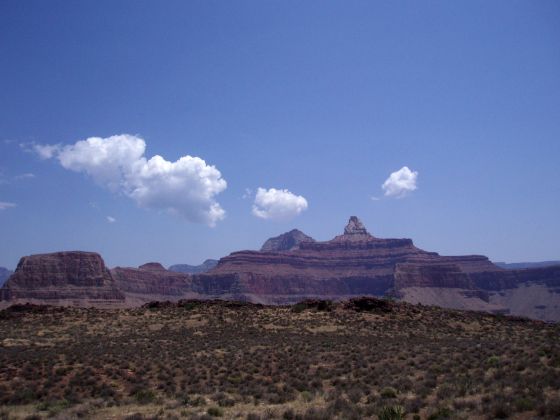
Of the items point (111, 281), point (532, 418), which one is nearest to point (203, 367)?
point (532, 418)

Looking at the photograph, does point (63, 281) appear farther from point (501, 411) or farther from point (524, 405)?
point (524, 405)

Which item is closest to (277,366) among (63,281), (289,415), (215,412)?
(215,412)

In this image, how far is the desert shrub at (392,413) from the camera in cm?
1371

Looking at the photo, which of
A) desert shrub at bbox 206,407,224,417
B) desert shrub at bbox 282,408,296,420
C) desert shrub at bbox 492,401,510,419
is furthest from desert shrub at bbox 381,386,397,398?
desert shrub at bbox 206,407,224,417

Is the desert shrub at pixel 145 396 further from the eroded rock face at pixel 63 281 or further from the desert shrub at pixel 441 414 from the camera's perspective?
the eroded rock face at pixel 63 281

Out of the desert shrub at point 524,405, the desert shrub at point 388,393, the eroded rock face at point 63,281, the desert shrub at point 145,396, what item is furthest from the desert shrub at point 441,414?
the eroded rock face at point 63,281

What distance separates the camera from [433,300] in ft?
655

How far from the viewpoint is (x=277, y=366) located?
25.8m

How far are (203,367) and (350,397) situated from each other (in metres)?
11.1

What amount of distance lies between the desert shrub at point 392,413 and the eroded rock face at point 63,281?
151 meters

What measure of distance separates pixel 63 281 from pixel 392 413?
170630 millimetres

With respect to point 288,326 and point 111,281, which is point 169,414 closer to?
point 288,326

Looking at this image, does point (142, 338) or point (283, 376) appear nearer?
point (283, 376)

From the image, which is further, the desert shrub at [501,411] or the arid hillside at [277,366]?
the arid hillside at [277,366]
